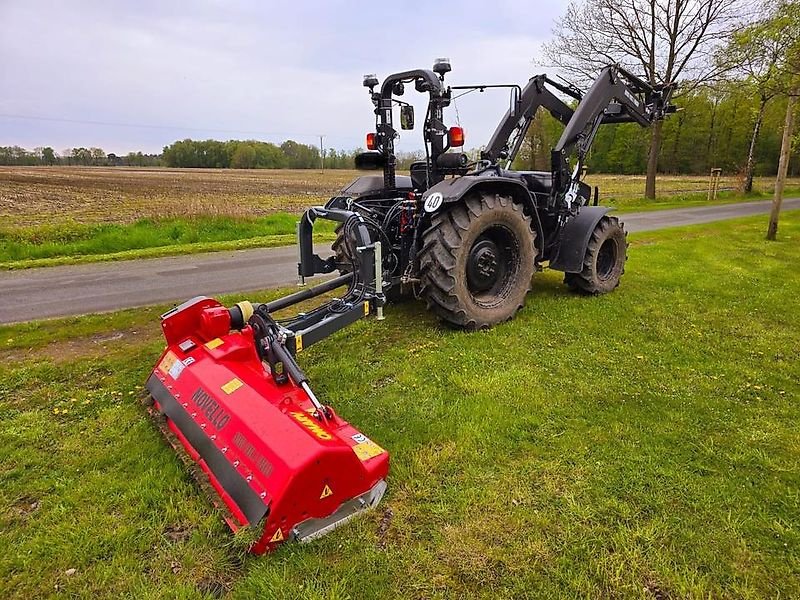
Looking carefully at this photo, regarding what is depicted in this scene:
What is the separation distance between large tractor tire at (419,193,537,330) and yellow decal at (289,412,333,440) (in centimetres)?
222

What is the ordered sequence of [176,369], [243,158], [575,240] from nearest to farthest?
1. [176,369]
2. [575,240]
3. [243,158]

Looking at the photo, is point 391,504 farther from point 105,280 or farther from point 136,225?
point 136,225

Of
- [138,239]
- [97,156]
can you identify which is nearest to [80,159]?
[97,156]

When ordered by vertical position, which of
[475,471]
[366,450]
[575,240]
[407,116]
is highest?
[407,116]

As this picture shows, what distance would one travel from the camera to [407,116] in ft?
17.2

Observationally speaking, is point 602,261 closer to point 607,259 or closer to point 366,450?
point 607,259

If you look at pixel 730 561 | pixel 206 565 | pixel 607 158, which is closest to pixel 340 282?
pixel 206 565

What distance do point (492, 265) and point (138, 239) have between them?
8.43m

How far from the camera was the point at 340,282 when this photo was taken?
4.27 m

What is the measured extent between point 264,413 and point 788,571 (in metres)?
2.34

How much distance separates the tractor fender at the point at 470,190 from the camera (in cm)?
449

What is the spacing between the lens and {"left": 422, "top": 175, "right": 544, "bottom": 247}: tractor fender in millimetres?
4492

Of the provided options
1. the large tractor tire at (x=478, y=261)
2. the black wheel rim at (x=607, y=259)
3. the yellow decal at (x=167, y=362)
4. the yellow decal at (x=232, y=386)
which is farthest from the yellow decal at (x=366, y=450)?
the black wheel rim at (x=607, y=259)

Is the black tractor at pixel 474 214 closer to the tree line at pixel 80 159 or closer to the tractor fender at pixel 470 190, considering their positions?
the tractor fender at pixel 470 190
